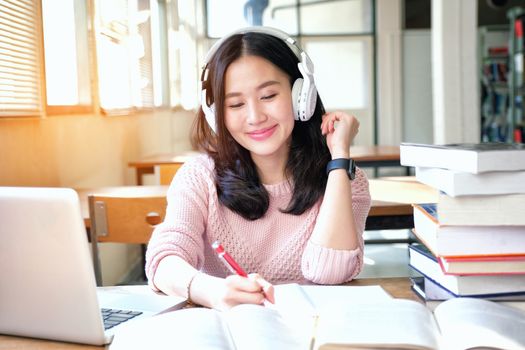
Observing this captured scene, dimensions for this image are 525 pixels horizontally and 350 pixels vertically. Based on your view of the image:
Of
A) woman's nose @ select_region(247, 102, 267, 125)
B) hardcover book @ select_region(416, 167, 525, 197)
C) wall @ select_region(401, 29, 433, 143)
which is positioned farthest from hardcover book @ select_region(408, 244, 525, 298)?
wall @ select_region(401, 29, 433, 143)

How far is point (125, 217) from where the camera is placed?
87.3 inches

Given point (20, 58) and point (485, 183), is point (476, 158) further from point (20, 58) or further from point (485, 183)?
point (20, 58)

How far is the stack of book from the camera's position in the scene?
3.04 feet

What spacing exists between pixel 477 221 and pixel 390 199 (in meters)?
1.66

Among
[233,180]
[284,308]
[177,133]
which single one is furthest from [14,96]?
[177,133]

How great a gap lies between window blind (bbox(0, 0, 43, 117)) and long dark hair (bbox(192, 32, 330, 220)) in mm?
918

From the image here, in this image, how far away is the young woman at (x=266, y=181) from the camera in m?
1.47

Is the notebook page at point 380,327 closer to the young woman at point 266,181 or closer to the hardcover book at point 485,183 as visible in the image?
the hardcover book at point 485,183

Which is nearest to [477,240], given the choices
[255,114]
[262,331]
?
[262,331]

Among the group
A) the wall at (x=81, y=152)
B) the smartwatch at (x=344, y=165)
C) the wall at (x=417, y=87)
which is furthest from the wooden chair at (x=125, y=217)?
the wall at (x=417, y=87)

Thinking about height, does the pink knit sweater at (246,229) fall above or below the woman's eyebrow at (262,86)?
below

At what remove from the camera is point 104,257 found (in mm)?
3670

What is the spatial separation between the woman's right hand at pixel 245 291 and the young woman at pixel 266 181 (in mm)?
362

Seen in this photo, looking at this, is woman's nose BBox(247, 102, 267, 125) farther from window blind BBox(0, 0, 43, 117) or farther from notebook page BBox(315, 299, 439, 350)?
window blind BBox(0, 0, 43, 117)
